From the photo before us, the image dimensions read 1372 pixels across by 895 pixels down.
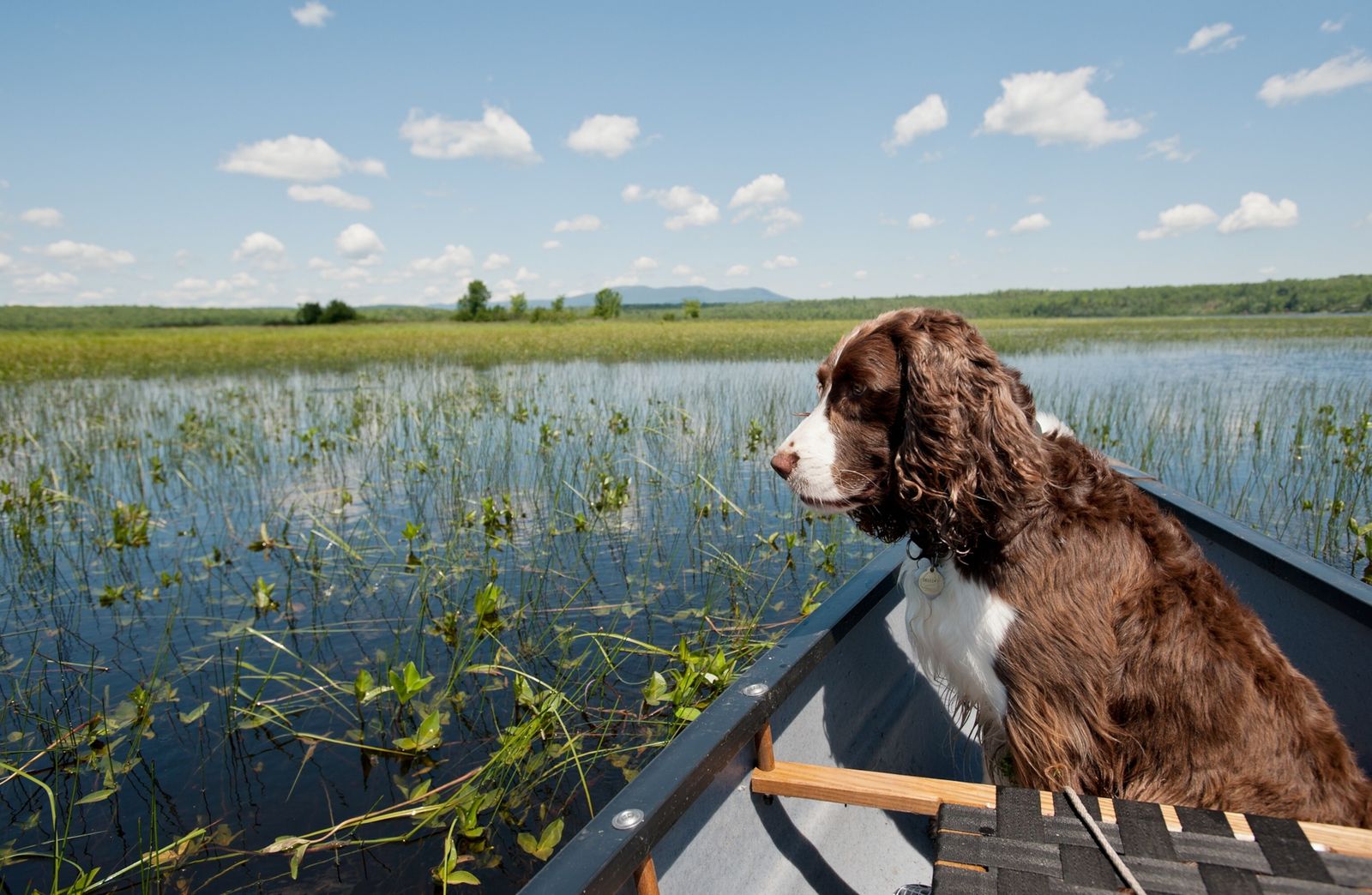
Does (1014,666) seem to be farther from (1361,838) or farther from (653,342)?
(653,342)

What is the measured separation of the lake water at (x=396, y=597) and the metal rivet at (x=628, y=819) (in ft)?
5.52

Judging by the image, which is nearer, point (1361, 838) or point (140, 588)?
point (1361, 838)

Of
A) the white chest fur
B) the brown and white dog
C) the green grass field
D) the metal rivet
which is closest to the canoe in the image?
the metal rivet

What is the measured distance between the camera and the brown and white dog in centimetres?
177

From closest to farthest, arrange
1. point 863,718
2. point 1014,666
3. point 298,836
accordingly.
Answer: point 1014,666
point 863,718
point 298,836

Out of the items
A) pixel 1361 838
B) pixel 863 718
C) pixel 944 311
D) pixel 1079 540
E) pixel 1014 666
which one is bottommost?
pixel 863 718

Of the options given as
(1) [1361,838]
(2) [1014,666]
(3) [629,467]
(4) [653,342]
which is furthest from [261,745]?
(4) [653,342]

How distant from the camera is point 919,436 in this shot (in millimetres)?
2115

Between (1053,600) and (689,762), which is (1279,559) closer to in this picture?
(1053,600)

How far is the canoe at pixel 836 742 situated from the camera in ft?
5.35

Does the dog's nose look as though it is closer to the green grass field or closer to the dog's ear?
the dog's ear

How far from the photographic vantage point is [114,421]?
11.7 m

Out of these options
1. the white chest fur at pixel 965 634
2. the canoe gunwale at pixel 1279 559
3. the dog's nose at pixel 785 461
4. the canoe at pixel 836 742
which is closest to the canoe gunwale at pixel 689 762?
the canoe at pixel 836 742

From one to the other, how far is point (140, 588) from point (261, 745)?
264 cm
